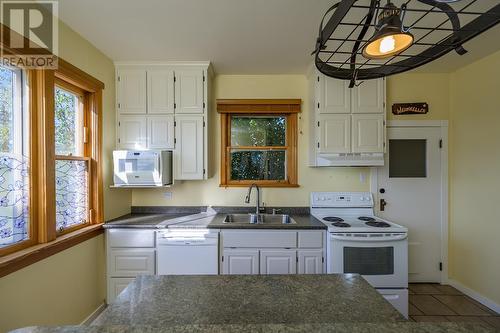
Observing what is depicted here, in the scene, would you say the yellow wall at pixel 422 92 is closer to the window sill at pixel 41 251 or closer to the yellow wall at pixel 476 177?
the yellow wall at pixel 476 177

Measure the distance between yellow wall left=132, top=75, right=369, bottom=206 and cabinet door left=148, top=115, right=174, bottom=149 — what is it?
0.54m

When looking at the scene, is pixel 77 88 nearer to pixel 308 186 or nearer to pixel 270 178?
pixel 270 178

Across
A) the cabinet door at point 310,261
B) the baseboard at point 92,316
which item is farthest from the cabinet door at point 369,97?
the baseboard at point 92,316

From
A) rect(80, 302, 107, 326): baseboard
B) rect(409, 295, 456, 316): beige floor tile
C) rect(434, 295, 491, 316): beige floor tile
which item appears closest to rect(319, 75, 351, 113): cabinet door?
rect(409, 295, 456, 316): beige floor tile

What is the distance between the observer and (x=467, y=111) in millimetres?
2838

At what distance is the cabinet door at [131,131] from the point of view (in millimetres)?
2770

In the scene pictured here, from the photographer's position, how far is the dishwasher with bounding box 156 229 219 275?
2.46 metres

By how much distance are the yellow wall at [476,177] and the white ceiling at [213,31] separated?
0.93ft

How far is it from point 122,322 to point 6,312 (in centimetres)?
136

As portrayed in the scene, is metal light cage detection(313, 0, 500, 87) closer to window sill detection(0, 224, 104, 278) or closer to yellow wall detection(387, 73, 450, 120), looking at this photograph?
yellow wall detection(387, 73, 450, 120)

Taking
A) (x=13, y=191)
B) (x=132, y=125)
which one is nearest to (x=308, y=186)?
(x=132, y=125)

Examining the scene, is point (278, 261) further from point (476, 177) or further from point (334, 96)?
point (476, 177)

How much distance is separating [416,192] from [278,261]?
195cm

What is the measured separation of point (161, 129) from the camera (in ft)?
9.11
